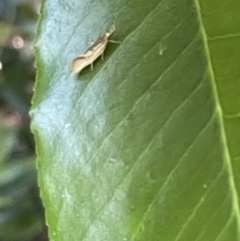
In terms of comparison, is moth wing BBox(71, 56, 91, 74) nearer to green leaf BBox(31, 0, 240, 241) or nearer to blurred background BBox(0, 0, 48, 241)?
green leaf BBox(31, 0, 240, 241)

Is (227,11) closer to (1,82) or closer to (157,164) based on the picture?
(157,164)

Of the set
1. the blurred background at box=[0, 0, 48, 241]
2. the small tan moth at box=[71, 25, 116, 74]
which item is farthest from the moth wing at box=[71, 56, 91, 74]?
the blurred background at box=[0, 0, 48, 241]

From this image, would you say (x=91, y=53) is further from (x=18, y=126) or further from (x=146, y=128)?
(x=18, y=126)

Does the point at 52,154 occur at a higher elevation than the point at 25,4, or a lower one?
lower

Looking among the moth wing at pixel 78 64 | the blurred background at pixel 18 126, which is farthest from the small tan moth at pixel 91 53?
the blurred background at pixel 18 126

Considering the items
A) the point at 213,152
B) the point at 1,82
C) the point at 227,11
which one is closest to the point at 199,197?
the point at 213,152

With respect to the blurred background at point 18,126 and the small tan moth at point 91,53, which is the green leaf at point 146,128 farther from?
the blurred background at point 18,126
